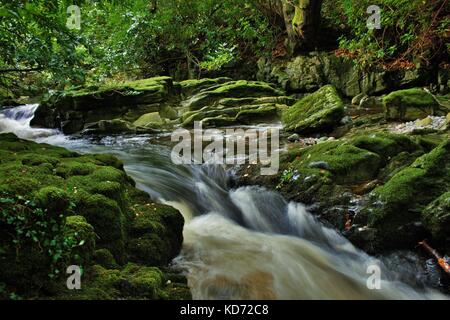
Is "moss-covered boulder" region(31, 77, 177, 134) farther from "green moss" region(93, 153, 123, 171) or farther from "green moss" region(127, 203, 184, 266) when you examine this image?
"green moss" region(127, 203, 184, 266)

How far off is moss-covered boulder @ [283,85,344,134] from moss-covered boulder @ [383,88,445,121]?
1184 mm

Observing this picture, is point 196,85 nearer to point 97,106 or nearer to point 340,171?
point 97,106

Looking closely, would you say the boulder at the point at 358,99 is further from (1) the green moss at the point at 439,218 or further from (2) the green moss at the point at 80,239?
(2) the green moss at the point at 80,239

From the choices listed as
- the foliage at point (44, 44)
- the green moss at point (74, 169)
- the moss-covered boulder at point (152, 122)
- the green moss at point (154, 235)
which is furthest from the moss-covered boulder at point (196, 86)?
the green moss at point (154, 235)

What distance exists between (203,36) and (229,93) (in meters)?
6.47

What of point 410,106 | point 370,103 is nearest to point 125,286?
point 410,106

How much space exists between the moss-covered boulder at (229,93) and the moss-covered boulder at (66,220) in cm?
821

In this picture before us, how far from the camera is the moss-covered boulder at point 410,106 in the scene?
28.9ft

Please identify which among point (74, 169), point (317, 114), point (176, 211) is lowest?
point (176, 211)

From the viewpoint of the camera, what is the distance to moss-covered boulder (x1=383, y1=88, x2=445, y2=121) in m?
8.81

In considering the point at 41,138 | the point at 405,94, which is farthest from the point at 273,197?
the point at 41,138

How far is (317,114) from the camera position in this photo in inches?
364

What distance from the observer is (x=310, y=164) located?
20.4 feet
